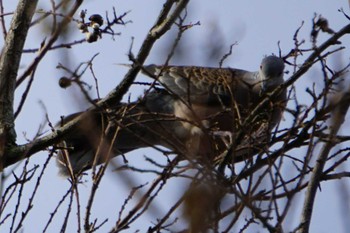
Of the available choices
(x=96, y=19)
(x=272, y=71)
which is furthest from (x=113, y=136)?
(x=272, y=71)


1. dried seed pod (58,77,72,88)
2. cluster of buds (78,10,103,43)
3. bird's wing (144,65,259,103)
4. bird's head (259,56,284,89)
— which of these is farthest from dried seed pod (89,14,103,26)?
bird's head (259,56,284,89)

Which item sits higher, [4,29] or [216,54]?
[4,29]

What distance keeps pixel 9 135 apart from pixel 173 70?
9.13ft

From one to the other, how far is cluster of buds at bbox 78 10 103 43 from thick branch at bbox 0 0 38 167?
27 centimetres

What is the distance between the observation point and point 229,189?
7.95 ft

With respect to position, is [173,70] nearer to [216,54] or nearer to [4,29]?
[4,29]

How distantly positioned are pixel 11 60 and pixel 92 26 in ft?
1.54

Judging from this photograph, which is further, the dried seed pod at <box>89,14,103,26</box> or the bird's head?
the bird's head

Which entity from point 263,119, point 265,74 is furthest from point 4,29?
point 265,74

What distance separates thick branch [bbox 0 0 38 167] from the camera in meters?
3.85

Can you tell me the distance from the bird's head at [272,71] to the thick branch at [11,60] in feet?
7.33

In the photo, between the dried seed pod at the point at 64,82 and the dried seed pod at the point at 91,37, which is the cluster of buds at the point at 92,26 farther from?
the dried seed pod at the point at 64,82

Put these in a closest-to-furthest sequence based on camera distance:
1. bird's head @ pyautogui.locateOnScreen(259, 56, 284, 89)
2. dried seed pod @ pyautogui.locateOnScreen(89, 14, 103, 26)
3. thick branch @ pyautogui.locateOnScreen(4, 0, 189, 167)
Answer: thick branch @ pyautogui.locateOnScreen(4, 0, 189, 167) → dried seed pod @ pyautogui.locateOnScreen(89, 14, 103, 26) → bird's head @ pyautogui.locateOnScreen(259, 56, 284, 89)

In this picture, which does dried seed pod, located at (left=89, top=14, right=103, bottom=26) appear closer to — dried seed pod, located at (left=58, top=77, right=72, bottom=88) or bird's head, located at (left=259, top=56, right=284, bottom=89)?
dried seed pod, located at (left=58, top=77, right=72, bottom=88)
